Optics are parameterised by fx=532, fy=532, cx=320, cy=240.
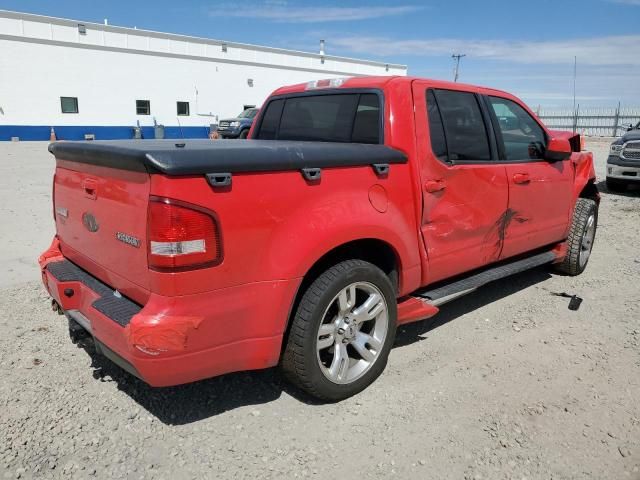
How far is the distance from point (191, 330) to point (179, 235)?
0.44 meters

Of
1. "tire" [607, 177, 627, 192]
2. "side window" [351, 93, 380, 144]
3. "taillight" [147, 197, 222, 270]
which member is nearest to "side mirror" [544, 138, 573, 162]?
"side window" [351, 93, 380, 144]

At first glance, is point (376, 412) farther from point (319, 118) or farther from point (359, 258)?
point (319, 118)

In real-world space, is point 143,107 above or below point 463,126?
above

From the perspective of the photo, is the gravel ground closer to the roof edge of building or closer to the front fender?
the front fender

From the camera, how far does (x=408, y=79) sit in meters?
3.50

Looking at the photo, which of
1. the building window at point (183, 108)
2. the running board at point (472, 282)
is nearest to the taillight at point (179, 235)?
the running board at point (472, 282)

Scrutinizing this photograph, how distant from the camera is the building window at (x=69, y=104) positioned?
89.2ft

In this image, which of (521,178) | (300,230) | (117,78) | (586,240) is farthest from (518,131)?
(117,78)

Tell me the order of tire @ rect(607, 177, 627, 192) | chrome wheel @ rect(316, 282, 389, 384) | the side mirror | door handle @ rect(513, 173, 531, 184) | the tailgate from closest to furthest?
the tailgate, chrome wheel @ rect(316, 282, 389, 384), door handle @ rect(513, 173, 531, 184), the side mirror, tire @ rect(607, 177, 627, 192)

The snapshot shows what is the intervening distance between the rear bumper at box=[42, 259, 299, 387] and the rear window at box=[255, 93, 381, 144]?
4.48 ft

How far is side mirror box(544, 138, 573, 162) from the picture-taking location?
4.41m

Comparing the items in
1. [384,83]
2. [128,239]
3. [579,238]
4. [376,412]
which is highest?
[384,83]

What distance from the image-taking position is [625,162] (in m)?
10.6

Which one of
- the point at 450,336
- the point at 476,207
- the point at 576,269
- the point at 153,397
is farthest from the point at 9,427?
the point at 576,269
